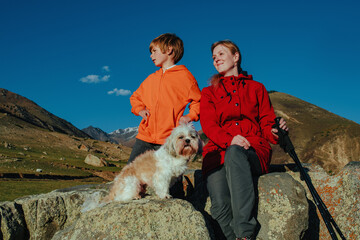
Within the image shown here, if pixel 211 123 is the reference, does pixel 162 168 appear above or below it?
below

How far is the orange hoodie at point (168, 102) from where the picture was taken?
215 inches

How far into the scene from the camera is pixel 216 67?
5621 millimetres

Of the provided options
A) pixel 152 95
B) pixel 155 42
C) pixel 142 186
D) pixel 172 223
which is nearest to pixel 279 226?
pixel 172 223

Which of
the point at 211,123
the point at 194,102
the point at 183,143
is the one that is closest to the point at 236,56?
the point at 194,102

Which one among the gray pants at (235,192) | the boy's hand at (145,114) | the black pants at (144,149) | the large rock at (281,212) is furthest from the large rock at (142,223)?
the boy's hand at (145,114)

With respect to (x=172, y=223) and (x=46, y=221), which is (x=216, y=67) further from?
(x=46, y=221)

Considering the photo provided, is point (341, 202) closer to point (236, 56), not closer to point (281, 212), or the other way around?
point (281, 212)

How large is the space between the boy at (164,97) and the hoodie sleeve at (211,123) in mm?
331

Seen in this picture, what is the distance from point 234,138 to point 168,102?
5.76 feet

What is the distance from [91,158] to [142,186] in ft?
75.2

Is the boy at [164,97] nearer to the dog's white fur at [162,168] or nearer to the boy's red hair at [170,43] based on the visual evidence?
the boy's red hair at [170,43]

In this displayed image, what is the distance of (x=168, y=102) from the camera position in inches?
216

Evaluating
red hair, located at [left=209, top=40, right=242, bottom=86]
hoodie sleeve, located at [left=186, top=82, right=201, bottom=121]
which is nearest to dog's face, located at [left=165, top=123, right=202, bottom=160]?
hoodie sleeve, located at [left=186, top=82, right=201, bottom=121]

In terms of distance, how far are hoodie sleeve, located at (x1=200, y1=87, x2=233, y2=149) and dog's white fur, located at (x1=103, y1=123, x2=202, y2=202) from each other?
276mm
